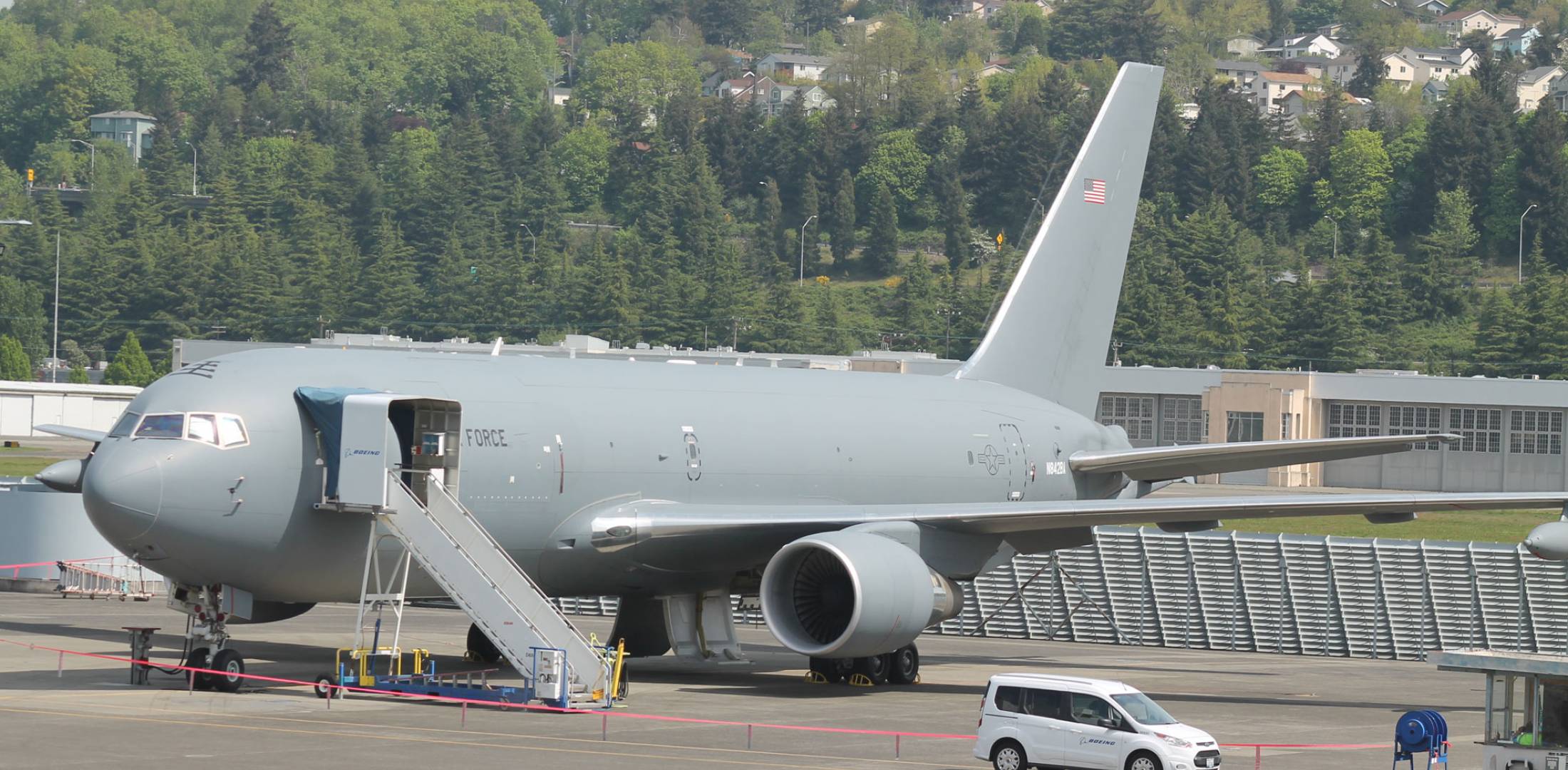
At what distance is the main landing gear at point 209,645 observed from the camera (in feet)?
90.2

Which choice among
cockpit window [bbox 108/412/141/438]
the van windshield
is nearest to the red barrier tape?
the van windshield

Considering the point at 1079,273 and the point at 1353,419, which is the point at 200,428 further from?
the point at 1353,419

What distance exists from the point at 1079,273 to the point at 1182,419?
67275 mm

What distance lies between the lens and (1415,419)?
99.8 m

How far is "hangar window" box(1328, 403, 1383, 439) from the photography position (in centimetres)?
10131

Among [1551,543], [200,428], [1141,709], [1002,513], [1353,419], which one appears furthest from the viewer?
[1353,419]

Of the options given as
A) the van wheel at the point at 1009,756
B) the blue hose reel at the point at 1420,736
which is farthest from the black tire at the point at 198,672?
the blue hose reel at the point at 1420,736

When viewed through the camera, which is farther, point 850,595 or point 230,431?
point 850,595

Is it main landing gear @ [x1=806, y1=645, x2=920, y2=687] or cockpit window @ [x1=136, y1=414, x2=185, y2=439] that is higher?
cockpit window @ [x1=136, y1=414, x2=185, y2=439]

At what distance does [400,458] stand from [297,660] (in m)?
6.56

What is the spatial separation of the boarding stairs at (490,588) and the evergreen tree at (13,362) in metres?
135

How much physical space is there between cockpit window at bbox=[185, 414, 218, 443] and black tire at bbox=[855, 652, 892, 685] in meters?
10.3

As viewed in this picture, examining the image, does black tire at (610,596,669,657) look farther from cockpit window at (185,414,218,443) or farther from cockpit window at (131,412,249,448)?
cockpit window at (185,414,218,443)

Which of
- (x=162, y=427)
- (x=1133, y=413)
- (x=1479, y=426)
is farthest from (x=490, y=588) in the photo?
(x=1133, y=413)
